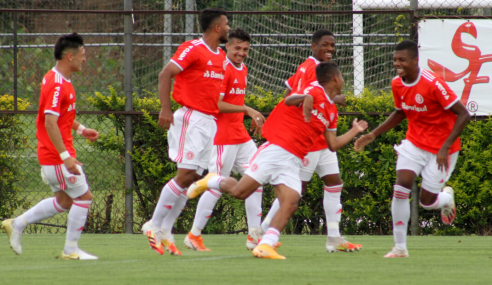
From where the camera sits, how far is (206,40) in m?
6.65

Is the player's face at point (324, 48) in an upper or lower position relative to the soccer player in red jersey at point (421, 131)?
upper

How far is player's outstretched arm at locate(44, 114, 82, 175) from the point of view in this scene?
5547 millimetres

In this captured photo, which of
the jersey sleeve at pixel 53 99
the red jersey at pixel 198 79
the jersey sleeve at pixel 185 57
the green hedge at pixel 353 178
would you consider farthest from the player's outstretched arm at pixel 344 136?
the green hedge at pixel 353 178

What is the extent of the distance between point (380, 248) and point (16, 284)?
3.99m

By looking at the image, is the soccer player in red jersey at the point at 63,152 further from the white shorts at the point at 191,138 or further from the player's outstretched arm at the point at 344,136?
the player's outstretched arm at the point at 344,136

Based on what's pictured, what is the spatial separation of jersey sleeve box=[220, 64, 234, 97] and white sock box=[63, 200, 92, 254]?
2.08 metres

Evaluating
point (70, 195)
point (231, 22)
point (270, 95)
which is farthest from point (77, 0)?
point (70, 195)

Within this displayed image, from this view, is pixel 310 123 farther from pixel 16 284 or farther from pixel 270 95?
pixel 270 95

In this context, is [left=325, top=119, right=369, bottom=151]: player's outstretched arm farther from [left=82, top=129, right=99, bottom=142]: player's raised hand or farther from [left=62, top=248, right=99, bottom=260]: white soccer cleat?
[left=62, top=248, right=99, bottom=260]: white soccer cleat

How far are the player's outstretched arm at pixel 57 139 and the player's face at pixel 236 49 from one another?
2471 mm

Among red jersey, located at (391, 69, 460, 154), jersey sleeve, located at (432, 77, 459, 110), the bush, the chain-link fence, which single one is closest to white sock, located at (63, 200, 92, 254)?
red jersey, located at (391, 69, 460, 154)

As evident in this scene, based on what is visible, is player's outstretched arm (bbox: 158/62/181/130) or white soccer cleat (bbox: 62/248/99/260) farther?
player's outstretched arm (bbox: 158/62/181/130)

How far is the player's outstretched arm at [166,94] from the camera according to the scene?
6.18 meters

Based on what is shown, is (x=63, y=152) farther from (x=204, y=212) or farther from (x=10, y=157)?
(x=10, y=157)
